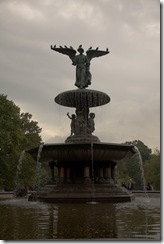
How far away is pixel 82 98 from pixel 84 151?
3.91 metres

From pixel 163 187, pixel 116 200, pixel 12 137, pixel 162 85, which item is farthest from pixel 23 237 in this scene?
pixel 12 137

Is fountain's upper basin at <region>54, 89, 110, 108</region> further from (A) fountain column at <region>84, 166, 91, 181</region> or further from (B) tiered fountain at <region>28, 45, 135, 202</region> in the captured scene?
(A) fountain column at <region>84, 166, 91, 181</region>

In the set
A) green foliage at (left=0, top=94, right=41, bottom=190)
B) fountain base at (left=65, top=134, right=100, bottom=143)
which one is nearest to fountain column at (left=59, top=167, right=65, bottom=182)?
fountain base at (left=65, top=134, right=100, bottom=143)

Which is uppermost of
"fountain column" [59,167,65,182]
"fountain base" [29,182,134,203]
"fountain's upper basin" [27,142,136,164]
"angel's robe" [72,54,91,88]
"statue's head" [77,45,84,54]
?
"statue's head" [77,45,84,54]

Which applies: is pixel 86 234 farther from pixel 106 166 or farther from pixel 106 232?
pixel 106 166

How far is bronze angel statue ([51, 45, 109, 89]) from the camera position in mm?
16109

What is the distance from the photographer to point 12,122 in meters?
27.4

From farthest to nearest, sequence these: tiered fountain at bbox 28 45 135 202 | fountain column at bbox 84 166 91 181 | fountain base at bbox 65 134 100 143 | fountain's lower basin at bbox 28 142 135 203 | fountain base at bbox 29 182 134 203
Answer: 1. fountain base at bbox 65 134 100 143
2. fountain column at bbox 84 166 91 181
3. tiered fountain at bbox 28 45 135 202
4. fountain's lower basin at bbox 28 142 135 203
5. fountain base at bbox 29 182 134 203

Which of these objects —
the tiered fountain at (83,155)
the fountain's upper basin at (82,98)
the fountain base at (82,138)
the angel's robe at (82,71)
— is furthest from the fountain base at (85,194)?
the angel's robe at (82,71)

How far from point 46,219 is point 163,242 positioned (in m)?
2.74

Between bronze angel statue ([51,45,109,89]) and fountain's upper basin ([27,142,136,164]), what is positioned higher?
bronze angel statue ([51,45,109,89])

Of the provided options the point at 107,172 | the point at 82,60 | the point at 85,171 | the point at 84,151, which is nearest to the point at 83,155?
the point at 84,151

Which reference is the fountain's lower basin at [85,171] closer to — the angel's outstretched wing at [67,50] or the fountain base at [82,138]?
the fountain base at [82,138]

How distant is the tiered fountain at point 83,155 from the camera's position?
39.5ft
